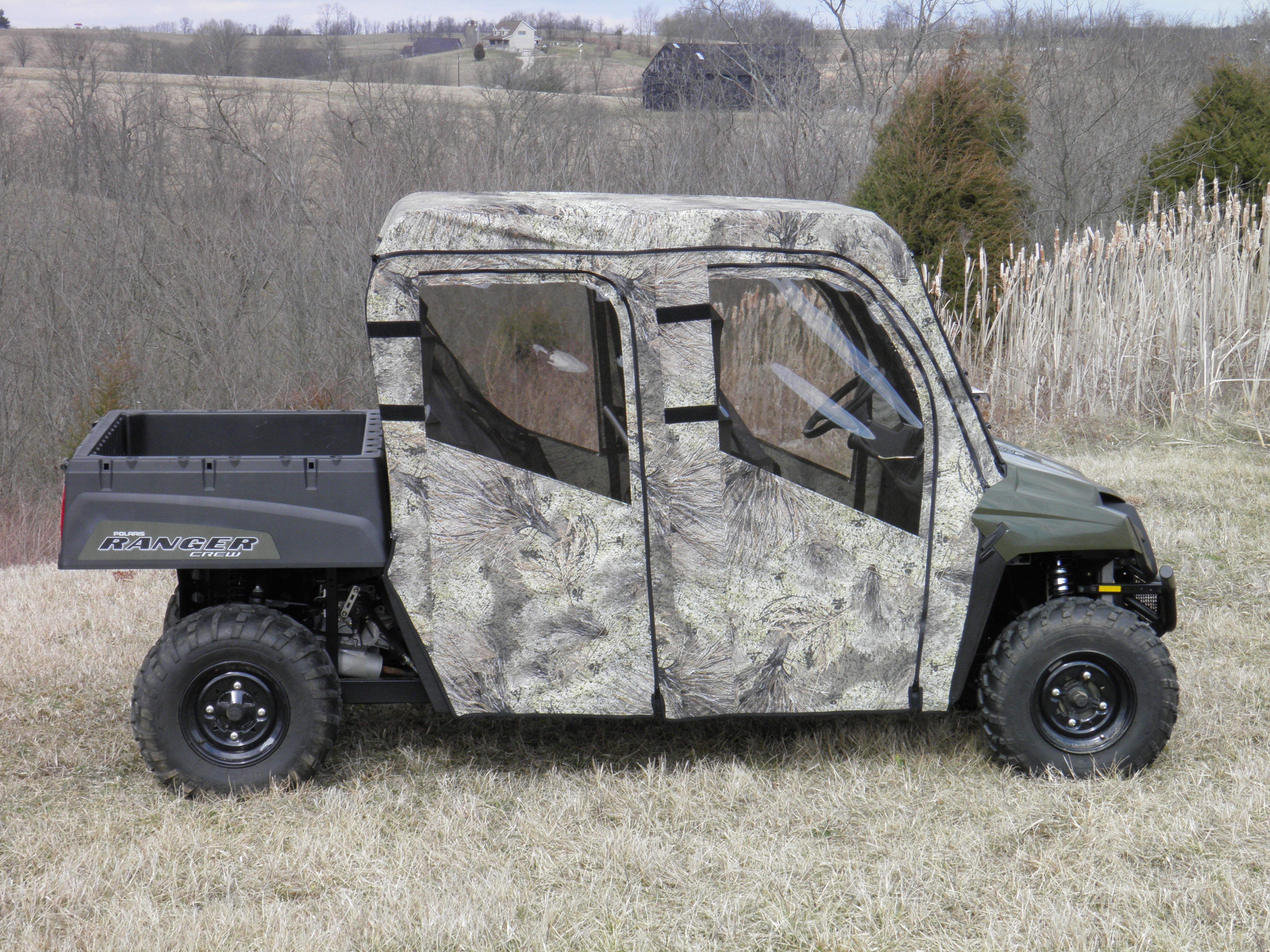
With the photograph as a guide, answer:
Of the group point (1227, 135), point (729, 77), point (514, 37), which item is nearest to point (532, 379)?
point (1227, 135)

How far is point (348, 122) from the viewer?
18000 mm

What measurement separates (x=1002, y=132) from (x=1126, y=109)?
5078 mm

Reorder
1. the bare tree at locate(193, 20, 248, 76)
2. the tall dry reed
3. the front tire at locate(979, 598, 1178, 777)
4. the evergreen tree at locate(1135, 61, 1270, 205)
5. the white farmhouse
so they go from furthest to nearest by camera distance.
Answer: the white farmhouse < the bare tree at locate(193, 20, 248, 76) < the evergreen tree at locate(1135, 61, 1270, 205) < the tall dry reed < the front tire at locate(979, 598, 1178, 777)

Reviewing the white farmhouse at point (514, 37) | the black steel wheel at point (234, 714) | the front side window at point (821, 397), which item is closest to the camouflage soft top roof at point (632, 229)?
the front side window at point (821, 397)

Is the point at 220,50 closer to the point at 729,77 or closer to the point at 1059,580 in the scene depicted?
the point at 729,77

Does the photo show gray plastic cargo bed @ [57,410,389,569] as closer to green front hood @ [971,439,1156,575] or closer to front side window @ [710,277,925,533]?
front side window @ [710,277,925,533]

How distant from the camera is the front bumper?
3939 millimetres

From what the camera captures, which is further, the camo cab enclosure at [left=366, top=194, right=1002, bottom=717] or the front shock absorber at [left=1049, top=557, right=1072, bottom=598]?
the front shock absorber at [left=1049, top=557, right=1072, bottom=598]

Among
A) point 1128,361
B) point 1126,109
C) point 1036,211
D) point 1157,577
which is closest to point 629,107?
point 1036,211

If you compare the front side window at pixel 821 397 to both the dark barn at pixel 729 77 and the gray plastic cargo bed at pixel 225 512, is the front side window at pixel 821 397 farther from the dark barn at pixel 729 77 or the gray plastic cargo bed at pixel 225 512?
the dark barn at pixel 729 77

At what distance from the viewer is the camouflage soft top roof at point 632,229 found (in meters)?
3.41

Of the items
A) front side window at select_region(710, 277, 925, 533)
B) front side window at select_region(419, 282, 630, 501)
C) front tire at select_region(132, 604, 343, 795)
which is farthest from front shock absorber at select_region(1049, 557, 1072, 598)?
front tire at select_region(132, 604, 343, 795)

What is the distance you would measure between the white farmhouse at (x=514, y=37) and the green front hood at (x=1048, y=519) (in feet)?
96.7

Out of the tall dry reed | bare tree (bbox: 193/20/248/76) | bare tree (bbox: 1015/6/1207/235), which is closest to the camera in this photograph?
the tall dry reed
